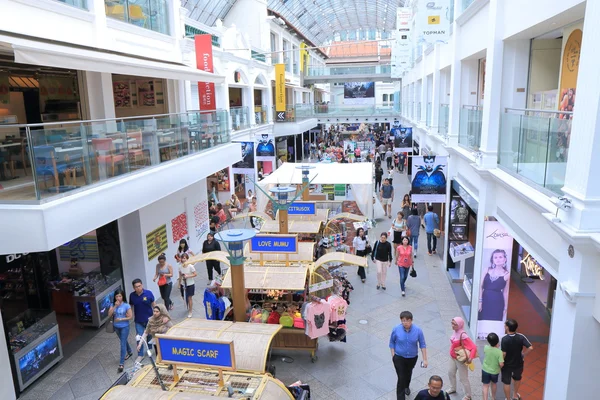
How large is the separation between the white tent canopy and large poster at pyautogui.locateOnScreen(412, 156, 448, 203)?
101 inches

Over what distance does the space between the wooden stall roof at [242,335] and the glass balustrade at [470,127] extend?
5.95 metres

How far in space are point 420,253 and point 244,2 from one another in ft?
78.7

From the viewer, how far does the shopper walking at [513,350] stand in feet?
21.8

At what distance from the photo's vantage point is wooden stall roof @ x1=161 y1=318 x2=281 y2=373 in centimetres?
615

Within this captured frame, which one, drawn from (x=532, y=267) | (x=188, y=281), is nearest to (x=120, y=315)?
(x=188, y=281)

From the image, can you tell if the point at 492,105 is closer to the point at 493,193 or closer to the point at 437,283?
the point at 493,193

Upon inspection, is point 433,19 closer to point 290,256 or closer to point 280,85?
point 290,256

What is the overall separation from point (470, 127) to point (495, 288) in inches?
148

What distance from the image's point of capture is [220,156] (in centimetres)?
1414

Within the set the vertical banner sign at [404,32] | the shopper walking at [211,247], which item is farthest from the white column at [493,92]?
the vertical banner sign at [404,32]

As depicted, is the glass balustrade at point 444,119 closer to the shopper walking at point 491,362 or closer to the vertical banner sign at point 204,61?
the vertical banner sign at point 204,61

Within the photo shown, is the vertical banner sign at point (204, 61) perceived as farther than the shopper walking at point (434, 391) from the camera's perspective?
Yes

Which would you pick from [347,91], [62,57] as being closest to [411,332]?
[62,57]

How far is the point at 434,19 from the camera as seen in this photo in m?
12.9
